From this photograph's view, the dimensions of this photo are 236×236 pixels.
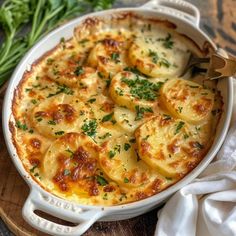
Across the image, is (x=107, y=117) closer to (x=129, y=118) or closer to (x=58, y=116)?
(x=129, y=118)

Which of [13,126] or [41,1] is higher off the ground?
[41,1]

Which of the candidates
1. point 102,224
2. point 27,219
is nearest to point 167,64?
point 102,224

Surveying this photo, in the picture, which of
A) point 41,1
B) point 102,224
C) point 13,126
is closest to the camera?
point 102,224

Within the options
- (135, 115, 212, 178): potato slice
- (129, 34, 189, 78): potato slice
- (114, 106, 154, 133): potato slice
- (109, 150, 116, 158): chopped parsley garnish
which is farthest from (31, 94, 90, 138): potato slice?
(129, 34, 189, 78): potato slice

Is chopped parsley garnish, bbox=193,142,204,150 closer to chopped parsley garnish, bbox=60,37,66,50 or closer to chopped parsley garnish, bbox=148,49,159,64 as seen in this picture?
chopped parsley garnish, bbox=148,49,159,64

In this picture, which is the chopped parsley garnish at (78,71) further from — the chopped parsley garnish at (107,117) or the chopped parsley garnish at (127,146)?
the chopped parsley garnish at (127,146)

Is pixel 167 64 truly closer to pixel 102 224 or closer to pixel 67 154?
pixel 67 154

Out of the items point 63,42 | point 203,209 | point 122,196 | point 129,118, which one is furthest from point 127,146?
point 63,42
